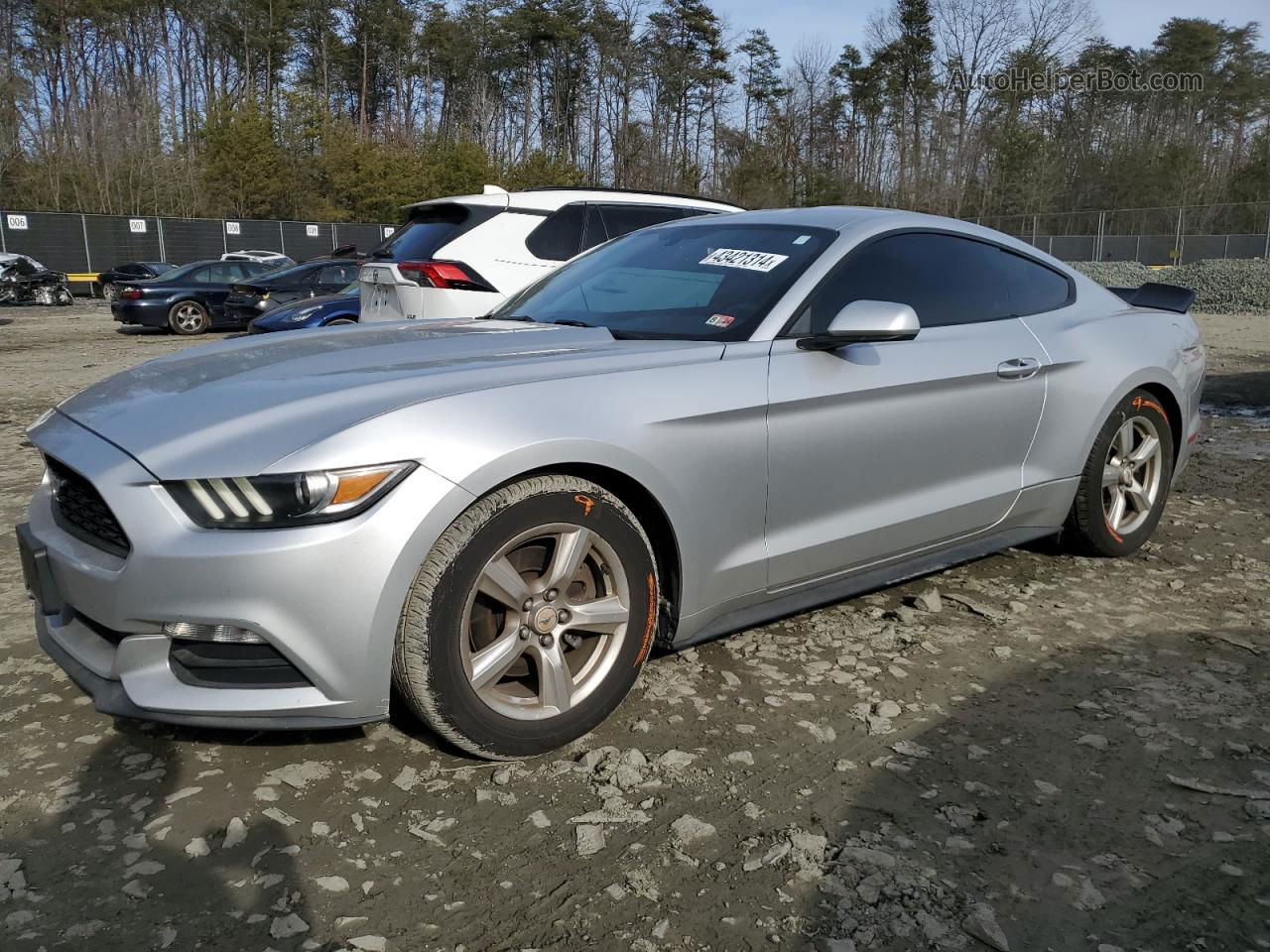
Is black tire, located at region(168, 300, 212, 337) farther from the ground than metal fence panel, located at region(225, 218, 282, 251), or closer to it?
closer to it

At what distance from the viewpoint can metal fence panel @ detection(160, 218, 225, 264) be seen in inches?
1399

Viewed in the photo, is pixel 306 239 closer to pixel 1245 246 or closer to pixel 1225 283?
pixel 1225 283

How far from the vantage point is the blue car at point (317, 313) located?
10.2m

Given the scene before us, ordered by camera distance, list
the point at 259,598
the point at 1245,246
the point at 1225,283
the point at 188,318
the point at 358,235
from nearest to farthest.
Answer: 1. the point at 259,598
2. the point at 188,318
3. the point at 1225,283
4. the point at 1245,246
5. the point at 358,235

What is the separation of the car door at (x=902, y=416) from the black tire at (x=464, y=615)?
548mm

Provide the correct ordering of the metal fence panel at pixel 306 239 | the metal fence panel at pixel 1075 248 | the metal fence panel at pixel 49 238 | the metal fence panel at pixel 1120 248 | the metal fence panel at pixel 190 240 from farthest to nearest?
the metal fence panel at pixel 306 239
the metal fence panel at pixel 190 240
the metal fence panel at pixel 1075 248
the metal fence panel at pixel 1120 248
the metal fence panel at pixel 49 238

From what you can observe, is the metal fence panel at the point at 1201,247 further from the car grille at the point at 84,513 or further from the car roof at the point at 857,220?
the car grille at the point at 84,513

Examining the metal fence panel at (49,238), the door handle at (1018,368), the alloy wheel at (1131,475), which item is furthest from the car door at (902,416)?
the metal fence panel at (49,238)

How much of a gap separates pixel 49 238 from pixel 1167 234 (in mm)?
36806

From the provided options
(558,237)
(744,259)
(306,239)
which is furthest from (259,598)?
(306,239)

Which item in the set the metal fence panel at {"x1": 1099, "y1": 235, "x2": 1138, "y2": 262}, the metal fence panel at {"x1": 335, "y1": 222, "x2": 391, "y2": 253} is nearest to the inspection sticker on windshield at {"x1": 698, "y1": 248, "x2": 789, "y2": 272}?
the metal fence panel at {"x1": 1099, "y1": 235, "x2": 1138, "y2": 262}

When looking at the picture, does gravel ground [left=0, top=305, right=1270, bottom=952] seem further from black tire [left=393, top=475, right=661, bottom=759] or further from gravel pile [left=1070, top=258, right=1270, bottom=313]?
gravel pile [left=1070, top=258, right=1270, bottom=313]

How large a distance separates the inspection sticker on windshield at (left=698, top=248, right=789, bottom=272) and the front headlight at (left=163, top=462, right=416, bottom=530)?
167 cm

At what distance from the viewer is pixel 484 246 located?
743 cm
